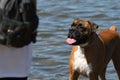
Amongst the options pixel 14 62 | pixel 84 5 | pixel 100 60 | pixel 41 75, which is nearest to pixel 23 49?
pixel 14 62

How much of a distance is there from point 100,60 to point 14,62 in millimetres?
3049

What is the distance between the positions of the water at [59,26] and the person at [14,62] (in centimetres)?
366

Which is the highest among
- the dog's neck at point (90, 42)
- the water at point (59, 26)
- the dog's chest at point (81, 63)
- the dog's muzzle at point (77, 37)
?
the dog's muzzle at point (77, 37)

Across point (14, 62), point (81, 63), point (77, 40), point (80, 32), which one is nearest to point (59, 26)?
point (81, 63)

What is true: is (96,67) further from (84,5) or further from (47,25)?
(84,5)

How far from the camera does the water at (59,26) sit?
7.73m

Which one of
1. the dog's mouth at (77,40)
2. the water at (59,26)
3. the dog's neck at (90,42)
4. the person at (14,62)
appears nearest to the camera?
the person at (14,62)

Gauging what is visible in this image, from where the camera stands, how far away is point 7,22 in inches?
134

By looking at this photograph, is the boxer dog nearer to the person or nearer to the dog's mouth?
the dog's mouth

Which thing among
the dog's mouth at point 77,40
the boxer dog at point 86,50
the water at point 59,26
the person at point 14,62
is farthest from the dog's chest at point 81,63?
the person at point 14,62

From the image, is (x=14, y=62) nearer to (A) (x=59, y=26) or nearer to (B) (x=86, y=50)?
(B) (x=86, y=50)

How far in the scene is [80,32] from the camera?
619cm

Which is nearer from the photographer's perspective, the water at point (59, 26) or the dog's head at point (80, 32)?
the dog's head at point (80, 32)

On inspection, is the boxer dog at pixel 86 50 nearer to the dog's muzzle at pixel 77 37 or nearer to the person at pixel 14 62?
the dog's muzzle at pixel 77 37
